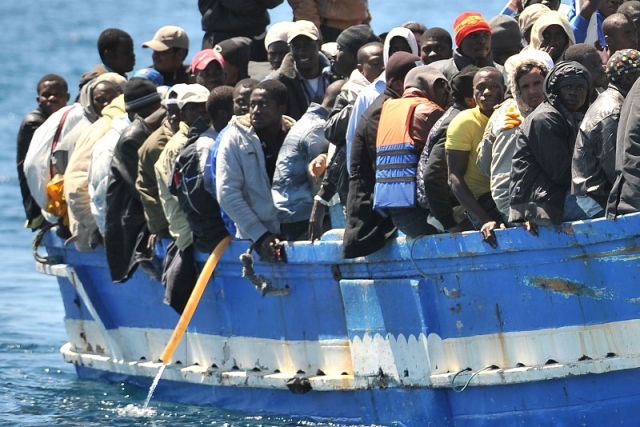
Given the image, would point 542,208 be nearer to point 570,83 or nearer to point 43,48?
point 570,83

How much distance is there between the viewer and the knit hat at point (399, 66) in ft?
30.9

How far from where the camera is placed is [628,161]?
7891 millimetres

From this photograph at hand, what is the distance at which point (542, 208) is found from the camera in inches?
327

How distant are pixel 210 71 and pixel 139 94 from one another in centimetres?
62

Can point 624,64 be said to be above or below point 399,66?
below

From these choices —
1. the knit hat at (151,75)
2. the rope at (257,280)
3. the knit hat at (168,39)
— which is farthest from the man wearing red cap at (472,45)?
the knit hat at (168,39)

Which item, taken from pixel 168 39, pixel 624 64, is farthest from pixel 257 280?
pixel 168 39

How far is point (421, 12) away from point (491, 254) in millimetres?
42016

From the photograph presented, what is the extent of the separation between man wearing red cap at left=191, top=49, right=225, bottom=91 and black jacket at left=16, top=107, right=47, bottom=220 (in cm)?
269

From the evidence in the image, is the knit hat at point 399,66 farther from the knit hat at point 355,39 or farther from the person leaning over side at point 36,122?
the person leaning over side at point 36,122

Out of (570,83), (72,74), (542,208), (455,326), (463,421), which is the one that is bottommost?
(463,421)

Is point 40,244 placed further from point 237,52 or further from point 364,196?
point 364,196

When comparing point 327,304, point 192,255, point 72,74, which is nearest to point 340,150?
point 327,304

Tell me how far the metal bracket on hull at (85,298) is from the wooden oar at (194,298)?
150 centimetres
